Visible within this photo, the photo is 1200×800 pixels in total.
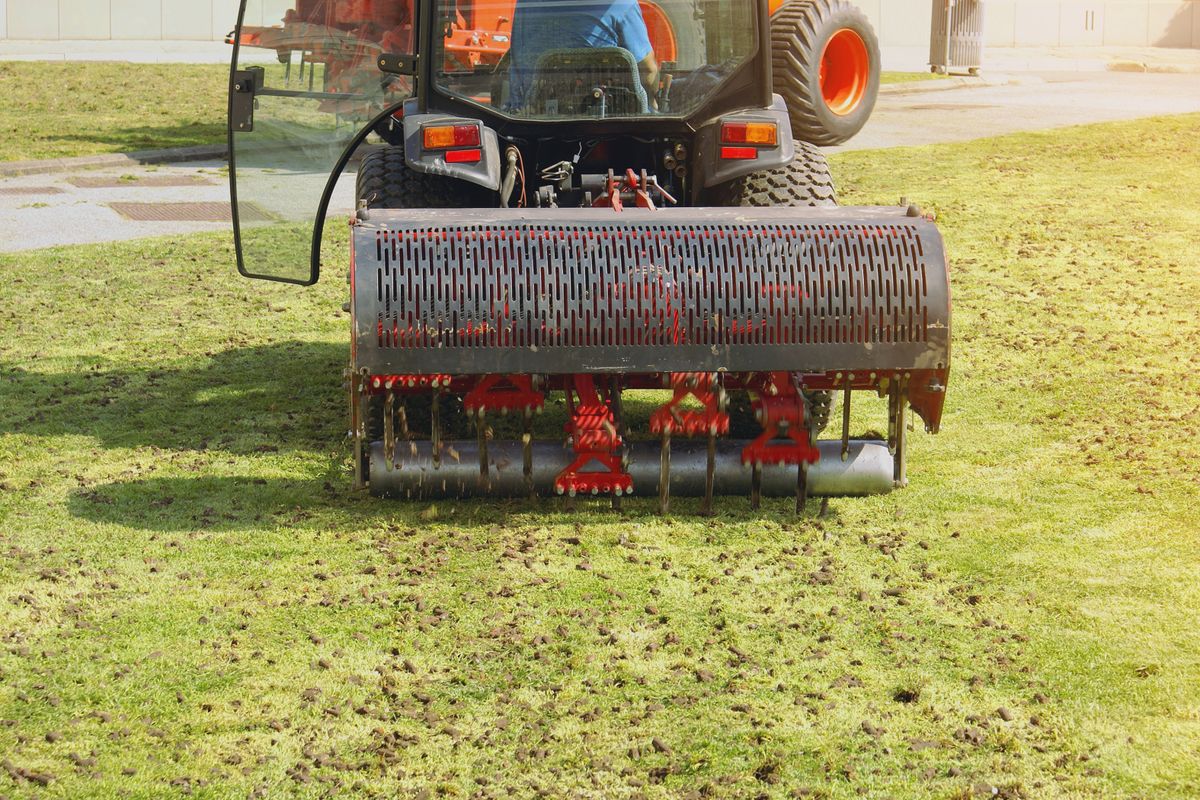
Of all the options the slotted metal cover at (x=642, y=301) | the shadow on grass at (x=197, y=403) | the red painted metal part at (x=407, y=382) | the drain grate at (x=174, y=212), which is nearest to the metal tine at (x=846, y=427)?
the slotted metal cover at (x=642, y=301)

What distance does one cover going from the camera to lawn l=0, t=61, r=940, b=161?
14883 millimetres

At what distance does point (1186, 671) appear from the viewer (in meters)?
4.08

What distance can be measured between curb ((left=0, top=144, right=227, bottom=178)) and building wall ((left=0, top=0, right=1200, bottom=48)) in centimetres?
1328

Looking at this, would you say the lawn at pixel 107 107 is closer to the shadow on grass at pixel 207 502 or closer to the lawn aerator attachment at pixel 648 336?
the shadow on grass at pixel 207 502

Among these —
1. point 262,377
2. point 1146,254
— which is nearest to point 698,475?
point 262,377

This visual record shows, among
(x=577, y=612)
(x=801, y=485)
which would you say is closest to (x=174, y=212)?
(x=801, y=485)

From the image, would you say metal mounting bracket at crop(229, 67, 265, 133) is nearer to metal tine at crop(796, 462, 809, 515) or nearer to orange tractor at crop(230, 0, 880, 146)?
orange tractor at crop(230, 0, 880, 146)

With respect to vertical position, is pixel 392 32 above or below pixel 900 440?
above

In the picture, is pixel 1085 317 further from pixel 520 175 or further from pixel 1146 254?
pixel 520 175

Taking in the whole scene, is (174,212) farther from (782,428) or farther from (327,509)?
(782,428)

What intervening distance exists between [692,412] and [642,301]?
0.49 metres

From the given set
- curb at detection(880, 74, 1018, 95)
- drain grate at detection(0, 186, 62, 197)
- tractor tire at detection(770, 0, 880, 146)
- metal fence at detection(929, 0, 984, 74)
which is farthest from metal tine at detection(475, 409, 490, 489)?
metal fence at detection(929, 0, 984, 74)

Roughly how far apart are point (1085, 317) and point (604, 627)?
4890mm

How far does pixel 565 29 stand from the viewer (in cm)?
608
